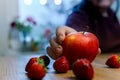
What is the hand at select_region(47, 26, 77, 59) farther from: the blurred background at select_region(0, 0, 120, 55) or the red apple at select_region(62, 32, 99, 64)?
the blurred background at select_region(0, 0, 120, 55)

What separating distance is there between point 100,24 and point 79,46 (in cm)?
103

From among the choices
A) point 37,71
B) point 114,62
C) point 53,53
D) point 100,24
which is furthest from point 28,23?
point 37,71

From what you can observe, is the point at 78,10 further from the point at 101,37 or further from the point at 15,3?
the point at 15,3

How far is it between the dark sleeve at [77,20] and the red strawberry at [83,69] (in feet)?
2.75

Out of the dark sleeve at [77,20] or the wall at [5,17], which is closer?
the dark sleeve at [77,20]

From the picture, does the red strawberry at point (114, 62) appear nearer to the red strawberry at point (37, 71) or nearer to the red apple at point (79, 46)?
the red apple at point (79, 46)

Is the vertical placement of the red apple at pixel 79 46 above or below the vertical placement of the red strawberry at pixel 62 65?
above

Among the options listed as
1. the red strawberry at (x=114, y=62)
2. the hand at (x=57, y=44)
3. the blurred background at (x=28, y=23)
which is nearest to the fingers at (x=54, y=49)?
the hand at (x=57, y=44)

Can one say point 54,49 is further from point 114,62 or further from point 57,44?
point 114,62

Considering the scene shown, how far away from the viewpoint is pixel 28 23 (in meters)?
2.61

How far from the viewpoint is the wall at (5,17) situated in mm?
2548

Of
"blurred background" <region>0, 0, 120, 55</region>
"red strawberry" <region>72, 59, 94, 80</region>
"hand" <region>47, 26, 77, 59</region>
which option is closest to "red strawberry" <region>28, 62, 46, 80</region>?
"red strawberry" <region>72, 59, 94, 80</region>

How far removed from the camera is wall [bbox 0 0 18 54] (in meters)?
2.55

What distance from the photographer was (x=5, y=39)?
259 centimetres
